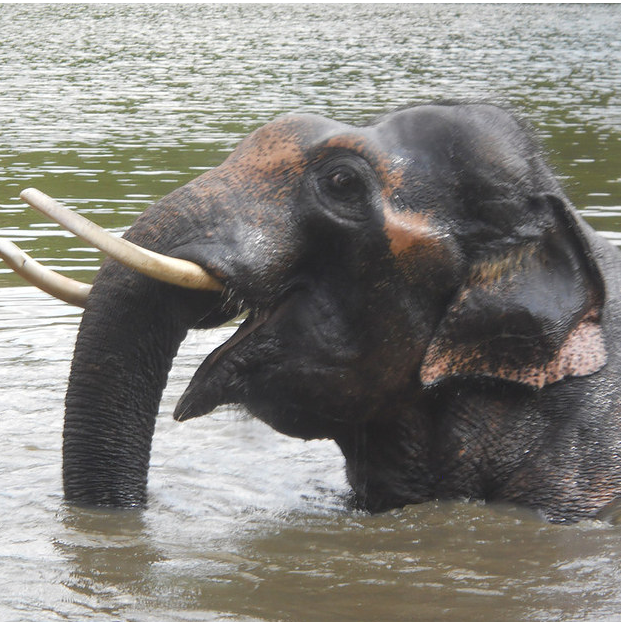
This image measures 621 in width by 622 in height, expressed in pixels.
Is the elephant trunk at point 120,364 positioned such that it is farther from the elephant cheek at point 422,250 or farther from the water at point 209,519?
the elephant cheek at point 422,250

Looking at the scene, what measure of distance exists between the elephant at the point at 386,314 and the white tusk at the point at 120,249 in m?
0.11

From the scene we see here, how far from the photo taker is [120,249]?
4.53 metres

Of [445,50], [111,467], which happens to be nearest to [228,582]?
[111,467]

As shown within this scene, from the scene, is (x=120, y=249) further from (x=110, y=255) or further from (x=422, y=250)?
(x=422, y=250)

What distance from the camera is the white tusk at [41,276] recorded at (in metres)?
4.67

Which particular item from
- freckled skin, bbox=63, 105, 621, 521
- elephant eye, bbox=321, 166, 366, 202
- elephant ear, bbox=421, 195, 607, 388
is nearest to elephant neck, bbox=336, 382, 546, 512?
freckled skin, bbox=63, 105, 621, 521

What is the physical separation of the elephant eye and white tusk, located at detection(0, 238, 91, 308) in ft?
3.09

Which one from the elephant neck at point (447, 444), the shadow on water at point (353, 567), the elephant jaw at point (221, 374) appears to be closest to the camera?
the shadow on water at point (353, 567)

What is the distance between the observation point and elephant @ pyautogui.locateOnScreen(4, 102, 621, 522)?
483 centimetres

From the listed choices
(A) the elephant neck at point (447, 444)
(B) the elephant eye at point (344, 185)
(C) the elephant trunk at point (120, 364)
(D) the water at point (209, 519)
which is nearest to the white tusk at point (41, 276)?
(C) the elephant trunk at point (120, 364)

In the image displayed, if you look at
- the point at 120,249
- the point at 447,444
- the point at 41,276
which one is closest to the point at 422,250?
the point at 447,444

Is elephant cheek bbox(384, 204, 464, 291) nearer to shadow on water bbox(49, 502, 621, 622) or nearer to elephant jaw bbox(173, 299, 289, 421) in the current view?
elephant jaw bbox(173, 299, 289, 421)

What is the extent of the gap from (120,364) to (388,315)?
996 millimetres

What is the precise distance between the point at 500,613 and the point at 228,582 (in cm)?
92
